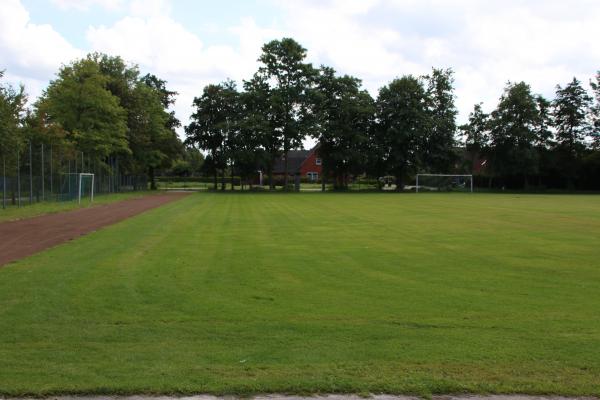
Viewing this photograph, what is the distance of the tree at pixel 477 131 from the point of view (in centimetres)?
7262

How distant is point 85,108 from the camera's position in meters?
46.4

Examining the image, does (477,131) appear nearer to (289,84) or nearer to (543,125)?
(543,125)

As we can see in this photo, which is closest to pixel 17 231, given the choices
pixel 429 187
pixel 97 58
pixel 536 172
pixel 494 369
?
pixel 494 369

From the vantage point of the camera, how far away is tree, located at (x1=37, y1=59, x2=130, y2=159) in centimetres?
4562

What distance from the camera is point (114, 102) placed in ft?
156

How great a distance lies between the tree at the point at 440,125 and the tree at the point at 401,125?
147 centimetres

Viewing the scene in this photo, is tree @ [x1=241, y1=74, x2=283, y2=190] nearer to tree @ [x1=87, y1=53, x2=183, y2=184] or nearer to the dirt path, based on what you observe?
tree @ [x1=87, y1=53, x2=183, y2=184]

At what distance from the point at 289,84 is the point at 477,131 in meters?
27.4

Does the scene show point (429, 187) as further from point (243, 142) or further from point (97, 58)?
point (97, 58)

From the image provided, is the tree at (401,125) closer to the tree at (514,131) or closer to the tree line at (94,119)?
the tree at (514,131)

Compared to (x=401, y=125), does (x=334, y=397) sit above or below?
below

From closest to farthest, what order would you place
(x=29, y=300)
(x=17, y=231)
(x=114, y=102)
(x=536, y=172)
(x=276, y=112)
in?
(x=29, y=300) < (x=17, y=231) < (x=114, y=102) < (x=276, y=112) < (x=536, y=172)

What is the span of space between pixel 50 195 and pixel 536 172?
58.5m

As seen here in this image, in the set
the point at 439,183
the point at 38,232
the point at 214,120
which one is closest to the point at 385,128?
the point at 439,183
